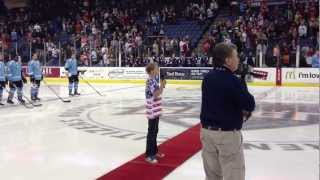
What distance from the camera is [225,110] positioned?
3482 mm

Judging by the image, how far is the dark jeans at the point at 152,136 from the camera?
615cm

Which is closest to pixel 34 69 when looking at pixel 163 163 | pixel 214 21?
pixel 163 163

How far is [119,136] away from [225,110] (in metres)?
4.92

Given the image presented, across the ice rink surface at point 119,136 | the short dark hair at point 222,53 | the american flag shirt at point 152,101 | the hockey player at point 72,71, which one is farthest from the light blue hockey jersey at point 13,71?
the short dark hair at point 222,53

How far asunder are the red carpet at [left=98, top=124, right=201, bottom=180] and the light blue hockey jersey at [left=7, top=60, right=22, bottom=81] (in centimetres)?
666

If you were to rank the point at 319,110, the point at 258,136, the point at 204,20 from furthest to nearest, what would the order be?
the point at 204,20, the point at 319,110, the point at 258,136

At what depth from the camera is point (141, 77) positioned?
20.7 metres

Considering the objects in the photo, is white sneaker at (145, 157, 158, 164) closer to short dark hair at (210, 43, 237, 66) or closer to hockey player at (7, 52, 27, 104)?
short dark hair at (210, 43, 237, 66)

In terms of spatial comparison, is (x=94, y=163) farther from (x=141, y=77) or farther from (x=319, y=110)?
(x=141, y=77)

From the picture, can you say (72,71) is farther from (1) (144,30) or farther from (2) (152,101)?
(2) (152,101)

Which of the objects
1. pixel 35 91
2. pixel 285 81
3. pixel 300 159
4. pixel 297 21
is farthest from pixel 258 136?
pixel 297 21

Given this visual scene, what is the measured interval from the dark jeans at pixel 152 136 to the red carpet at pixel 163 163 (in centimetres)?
15

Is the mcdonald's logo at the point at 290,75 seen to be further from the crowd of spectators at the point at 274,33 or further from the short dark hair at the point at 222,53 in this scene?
the short dark hair at the point at 222,53

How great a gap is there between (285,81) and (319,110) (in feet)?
22.3
